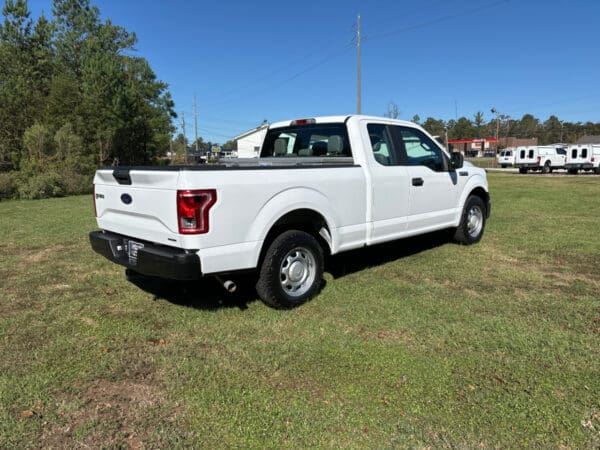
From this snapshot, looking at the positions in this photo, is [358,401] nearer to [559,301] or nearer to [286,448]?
[286,448]

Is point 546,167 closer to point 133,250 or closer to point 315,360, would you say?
point 315,360

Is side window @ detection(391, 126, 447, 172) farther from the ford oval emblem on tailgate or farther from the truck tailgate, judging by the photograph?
the ford oval emblem on tailgate

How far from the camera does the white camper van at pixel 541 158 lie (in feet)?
106

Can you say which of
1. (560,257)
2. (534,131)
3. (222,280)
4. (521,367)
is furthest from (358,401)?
(534,131)

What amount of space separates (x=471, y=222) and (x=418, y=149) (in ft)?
6.14

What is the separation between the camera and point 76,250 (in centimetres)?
684

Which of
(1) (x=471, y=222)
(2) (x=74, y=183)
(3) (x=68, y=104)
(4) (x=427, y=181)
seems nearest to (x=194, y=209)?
(4) (x=427, y=181)

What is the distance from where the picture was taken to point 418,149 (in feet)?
19.1

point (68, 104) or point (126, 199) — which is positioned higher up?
point (68, 104)

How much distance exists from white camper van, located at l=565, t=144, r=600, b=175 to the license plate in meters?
33.0

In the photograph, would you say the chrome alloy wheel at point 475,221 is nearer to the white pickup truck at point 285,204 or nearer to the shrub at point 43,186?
the white pickup truck at point 285,204

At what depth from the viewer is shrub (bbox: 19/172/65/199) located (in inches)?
595

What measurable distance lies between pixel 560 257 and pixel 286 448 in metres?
5.32

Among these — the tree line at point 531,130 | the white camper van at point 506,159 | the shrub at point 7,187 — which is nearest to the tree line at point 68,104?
the shrub at point 7,187
